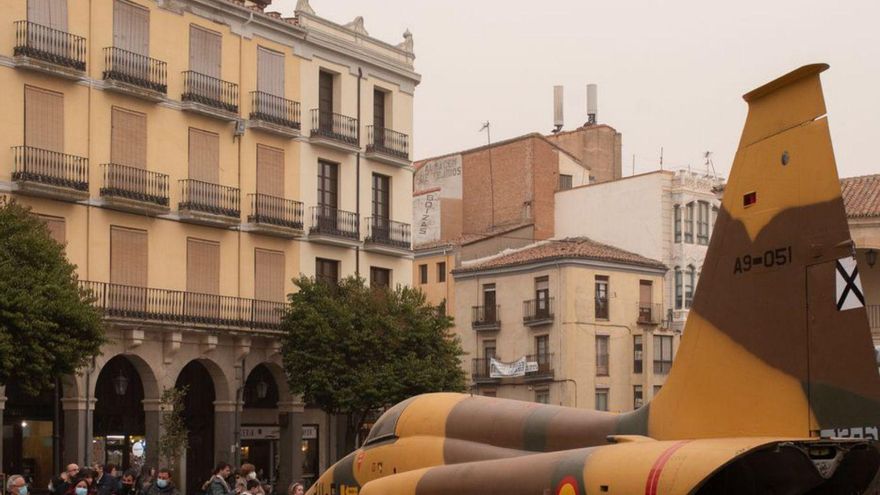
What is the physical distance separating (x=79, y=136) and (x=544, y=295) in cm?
3299

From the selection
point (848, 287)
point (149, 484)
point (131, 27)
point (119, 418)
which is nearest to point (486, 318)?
point (119, 418)

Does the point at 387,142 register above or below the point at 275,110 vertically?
below

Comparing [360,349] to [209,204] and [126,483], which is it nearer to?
[209,204]

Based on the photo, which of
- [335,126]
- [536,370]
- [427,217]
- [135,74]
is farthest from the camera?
[427,217]

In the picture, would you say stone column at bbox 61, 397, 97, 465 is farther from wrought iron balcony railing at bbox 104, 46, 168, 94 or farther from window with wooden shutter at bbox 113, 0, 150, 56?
window with wooden shutter at bbox 113, 0, 150, 56

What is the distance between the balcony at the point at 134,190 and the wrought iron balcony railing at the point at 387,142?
34.5 feet

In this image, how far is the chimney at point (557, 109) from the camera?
8606 cm

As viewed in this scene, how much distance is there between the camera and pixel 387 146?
5431cm

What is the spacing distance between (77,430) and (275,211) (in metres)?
11.4

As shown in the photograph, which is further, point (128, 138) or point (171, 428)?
point (128, 138)

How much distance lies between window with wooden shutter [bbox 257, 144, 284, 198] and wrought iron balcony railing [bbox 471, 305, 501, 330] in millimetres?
24475

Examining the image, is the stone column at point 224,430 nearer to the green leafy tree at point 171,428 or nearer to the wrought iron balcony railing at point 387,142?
the green leafy tree at point 171,428

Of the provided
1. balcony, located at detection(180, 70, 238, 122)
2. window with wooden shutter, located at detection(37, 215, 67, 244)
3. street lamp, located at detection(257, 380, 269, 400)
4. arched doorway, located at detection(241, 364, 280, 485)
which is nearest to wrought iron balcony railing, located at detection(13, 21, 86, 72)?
balcony, located at detection(180, 70, 238, 122)

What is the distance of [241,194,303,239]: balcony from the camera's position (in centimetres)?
4838
